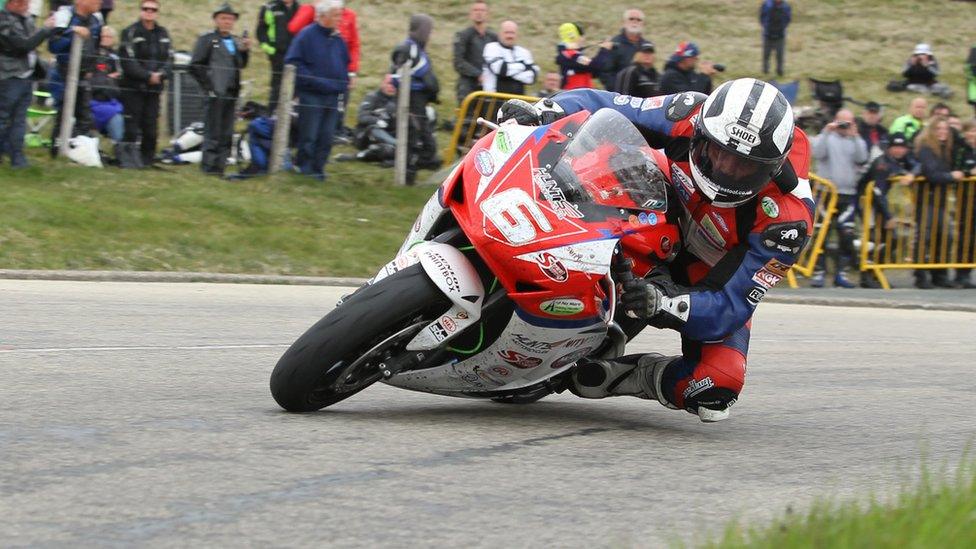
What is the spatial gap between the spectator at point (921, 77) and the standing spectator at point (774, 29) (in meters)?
2.01

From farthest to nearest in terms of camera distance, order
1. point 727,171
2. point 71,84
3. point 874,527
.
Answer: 1. point 71,84
2. point 727,171
3. point 874,527

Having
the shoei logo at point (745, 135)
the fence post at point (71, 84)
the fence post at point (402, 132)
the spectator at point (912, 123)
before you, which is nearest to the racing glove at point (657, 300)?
the shoei logo at point (745, 135)

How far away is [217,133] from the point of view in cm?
1503

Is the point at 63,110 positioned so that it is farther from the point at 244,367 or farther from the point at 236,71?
the point at 244,367

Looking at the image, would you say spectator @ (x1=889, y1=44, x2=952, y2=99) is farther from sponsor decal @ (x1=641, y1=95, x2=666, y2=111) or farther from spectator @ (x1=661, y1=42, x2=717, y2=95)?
sponsor decal @ (x1=641, y1=95, x2=666, y2=111)

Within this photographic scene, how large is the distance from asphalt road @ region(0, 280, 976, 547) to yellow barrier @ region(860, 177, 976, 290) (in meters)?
7.39

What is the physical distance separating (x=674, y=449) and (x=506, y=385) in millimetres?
740

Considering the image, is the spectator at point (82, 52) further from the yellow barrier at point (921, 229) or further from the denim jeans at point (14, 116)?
the yellow barrier at point (921, 229)

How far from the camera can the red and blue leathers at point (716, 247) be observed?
5750 mm

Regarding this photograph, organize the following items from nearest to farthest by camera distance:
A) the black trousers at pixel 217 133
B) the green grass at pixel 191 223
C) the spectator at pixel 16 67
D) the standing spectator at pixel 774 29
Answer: the green grass at pixel 191 223
the spectator at pixel 16 67
the black trousers at pixel 217 133
the standing spectator at pixel 774 29

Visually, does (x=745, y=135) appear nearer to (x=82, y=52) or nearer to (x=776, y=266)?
(x=776, y=266)

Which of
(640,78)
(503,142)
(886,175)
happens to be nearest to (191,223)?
(640,78)

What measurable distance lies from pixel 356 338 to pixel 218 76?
1022 cm

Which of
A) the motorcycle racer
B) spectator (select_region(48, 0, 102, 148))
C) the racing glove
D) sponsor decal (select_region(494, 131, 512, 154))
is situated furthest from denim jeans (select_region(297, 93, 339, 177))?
the racing glove
